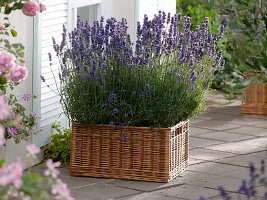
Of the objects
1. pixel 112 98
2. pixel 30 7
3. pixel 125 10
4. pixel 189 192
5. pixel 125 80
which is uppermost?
pixel 125 10

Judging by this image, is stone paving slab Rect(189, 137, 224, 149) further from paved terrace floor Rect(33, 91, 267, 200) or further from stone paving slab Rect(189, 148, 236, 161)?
stone paving slab Rect(189, 148, 236, 161)

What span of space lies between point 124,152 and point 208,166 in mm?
813

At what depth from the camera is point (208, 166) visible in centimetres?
433

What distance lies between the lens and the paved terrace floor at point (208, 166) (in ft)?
12.0

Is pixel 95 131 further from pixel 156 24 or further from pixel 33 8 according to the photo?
pixel 33 8

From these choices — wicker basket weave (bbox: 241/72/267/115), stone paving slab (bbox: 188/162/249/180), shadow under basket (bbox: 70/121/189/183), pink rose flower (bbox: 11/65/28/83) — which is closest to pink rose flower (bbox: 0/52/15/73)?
Answer: pink rose flower (bbox: 11/65/28/83)

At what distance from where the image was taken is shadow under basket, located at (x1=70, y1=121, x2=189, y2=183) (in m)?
3.81

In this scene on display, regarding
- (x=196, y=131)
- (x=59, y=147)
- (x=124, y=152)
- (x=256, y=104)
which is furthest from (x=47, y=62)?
(x=256, y=104)

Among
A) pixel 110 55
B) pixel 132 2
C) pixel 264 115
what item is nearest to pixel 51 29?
pixel 110 55

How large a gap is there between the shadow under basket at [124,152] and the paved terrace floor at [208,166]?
0.20ft

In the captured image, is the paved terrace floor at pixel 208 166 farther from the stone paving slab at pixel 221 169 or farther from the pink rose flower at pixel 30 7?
the pink rose flower at pixel 30 7

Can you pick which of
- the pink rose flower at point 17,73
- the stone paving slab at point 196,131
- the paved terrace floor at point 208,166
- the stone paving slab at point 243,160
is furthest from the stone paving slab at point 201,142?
the pink rose flower at point 17,73

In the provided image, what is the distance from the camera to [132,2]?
547 cm

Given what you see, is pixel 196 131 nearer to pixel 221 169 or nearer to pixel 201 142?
pixel 201 142
